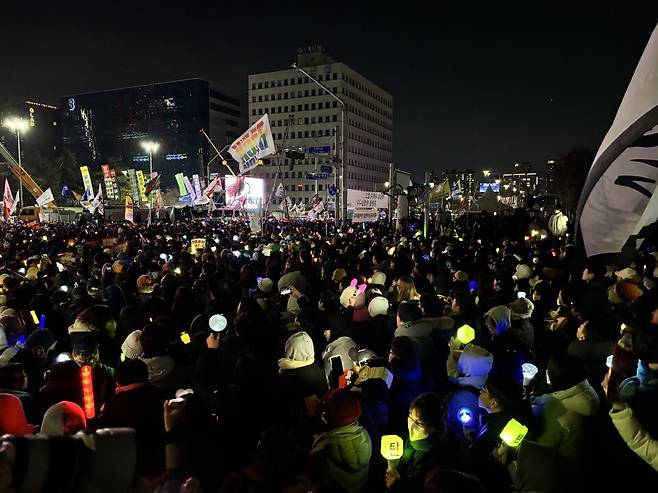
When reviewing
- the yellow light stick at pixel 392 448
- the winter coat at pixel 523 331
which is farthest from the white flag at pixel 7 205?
the yellow light stick at pixel 392 448

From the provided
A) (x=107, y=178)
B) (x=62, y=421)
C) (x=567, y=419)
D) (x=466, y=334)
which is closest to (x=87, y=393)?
(x=62, y=421)

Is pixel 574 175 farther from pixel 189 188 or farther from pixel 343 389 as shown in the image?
pixel 343 389

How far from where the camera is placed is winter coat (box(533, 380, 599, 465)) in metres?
3.34

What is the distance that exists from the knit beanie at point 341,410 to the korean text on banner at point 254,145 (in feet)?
50.1

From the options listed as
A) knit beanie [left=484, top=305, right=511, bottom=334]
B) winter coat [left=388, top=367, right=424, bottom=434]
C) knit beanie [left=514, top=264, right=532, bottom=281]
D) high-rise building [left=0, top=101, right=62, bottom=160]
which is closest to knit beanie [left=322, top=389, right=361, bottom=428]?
winter coat [left=388, top=367, right=424, bottom=434]

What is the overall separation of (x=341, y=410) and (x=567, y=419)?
150cm

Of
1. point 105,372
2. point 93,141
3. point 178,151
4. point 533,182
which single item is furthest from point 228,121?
point 105,372

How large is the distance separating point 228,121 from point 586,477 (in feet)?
370

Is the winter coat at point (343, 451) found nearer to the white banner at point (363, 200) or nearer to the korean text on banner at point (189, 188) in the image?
the white banner at point (363, 200)

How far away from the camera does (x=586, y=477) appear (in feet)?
11.1

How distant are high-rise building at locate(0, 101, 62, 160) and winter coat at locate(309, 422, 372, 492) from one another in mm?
93895

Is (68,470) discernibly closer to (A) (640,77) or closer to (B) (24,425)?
(B) (24,425)

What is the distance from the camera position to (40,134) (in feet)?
345

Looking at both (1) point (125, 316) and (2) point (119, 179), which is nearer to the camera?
(1) point (125, 316)
